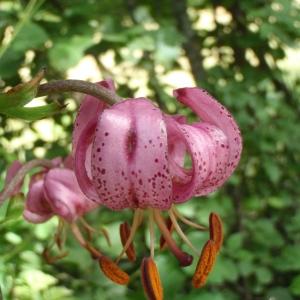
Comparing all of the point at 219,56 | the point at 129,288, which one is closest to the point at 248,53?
the point at 219,56

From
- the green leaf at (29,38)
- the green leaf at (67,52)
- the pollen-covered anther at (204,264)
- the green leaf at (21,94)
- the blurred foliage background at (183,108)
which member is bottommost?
the blurred foliage background at (183,108)

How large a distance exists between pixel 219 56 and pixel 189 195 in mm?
1143

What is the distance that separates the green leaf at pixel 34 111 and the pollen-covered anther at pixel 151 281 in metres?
0.22

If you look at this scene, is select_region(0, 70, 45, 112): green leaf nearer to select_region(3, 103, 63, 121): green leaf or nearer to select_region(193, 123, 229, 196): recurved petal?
select_region(3, 103, 63, 121): green leaf

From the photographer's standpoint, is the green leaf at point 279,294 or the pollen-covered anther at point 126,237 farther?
the green leaf at point 279,294

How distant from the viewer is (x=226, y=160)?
0.93 metres

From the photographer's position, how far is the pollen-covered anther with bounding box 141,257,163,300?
2.94ft

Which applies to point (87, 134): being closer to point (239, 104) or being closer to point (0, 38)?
point (0, 38)

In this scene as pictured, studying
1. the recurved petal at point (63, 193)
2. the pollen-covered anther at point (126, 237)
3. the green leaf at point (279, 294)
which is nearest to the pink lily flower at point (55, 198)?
the recurved petal at point (63, 193)

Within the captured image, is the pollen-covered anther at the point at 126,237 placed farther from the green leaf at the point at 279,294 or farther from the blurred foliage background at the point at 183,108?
the green leaf at the point at 279,294

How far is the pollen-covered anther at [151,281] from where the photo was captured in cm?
90

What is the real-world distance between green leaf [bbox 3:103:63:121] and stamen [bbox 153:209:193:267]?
0.64 ft

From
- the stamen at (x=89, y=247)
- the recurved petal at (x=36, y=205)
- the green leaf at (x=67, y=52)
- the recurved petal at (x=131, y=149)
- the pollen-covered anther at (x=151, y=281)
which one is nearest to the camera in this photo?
the recurved petal at (x=131, y=149)

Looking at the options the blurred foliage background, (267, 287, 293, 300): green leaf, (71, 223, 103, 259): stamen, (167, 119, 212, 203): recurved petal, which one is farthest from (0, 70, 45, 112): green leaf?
(267, 287, 293, 300): green leaf
